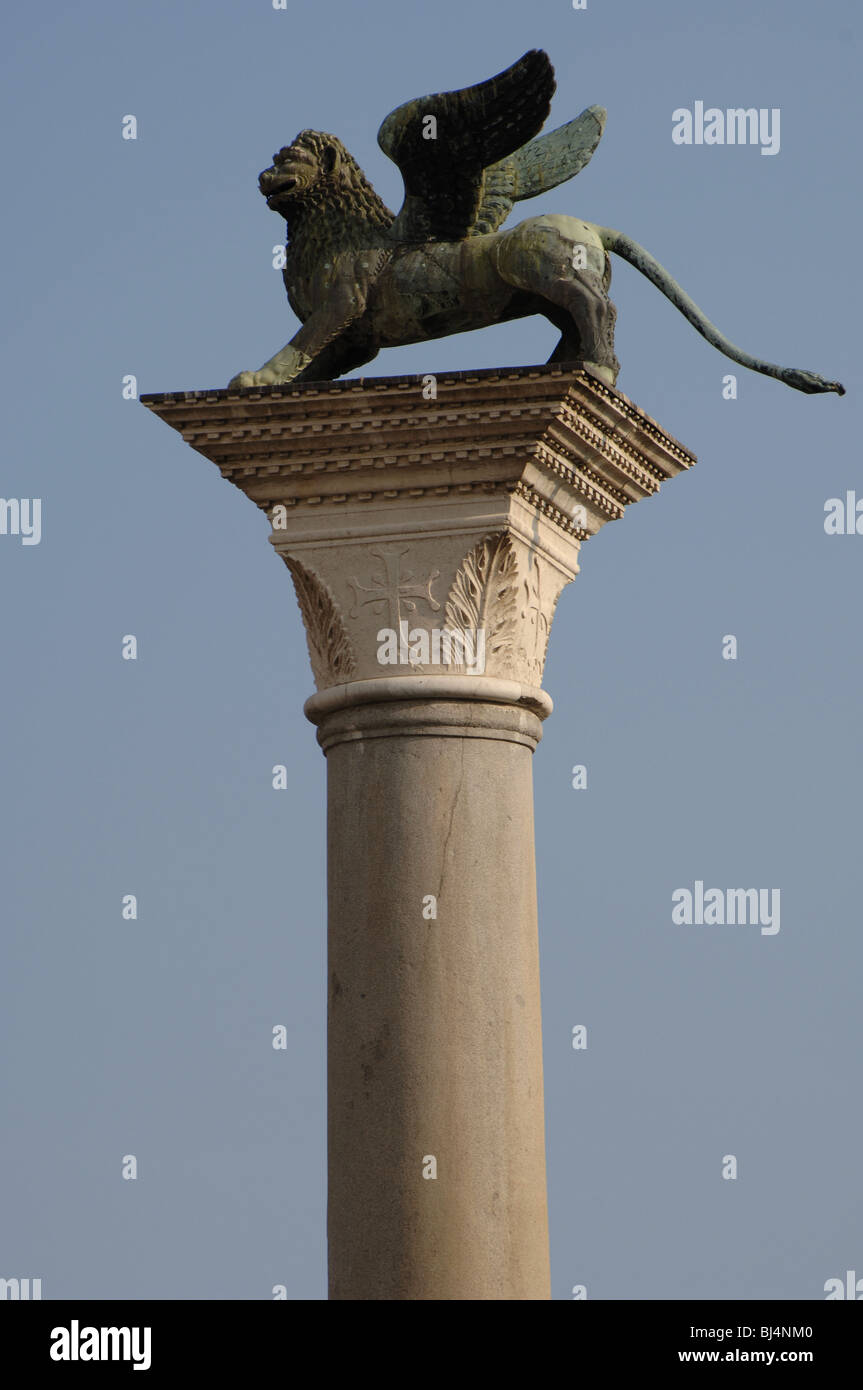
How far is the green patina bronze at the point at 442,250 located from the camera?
567 inches

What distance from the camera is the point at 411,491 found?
13.8 meters

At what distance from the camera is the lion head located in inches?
587

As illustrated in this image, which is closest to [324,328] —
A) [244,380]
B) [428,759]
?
[244,380]

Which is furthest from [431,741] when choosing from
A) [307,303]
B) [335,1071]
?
[307,303]

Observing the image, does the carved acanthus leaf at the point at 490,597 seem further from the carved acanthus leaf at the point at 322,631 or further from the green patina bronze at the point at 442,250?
the green patina bronze at the point at 442,250

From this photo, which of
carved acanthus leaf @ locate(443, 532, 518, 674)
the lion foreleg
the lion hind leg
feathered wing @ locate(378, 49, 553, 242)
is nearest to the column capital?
carved acanthus leaf @ locate(443, 532, 518, 674)

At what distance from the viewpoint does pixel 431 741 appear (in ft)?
44.4

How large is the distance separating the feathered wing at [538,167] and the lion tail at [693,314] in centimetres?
65

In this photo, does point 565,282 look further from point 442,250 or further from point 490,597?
point 490,597

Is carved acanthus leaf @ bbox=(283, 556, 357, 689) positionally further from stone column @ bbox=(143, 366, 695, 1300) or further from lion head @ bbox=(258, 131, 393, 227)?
lion head @ bbox=(258, 131, 393, 227)

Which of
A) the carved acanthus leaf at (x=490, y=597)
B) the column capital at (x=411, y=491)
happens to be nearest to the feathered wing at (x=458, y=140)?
the column capital at (x=411, y=491)

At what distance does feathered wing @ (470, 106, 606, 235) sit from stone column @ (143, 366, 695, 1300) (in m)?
1.76
